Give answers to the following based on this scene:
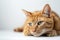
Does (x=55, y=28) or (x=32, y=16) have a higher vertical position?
(x=32, y=16)

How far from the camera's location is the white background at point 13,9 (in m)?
1.88

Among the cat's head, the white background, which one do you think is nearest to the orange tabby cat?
the cat's head

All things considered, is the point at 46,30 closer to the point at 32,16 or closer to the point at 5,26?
the point at 32,16

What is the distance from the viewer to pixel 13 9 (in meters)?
1.89

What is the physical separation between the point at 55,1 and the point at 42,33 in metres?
0.63

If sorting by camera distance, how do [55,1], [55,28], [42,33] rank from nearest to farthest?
1. [42,33]
2. [55,28]
3. [55,1]

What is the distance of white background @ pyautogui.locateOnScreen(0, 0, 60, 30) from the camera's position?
188 cm

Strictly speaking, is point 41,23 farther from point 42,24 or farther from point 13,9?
point 13,9

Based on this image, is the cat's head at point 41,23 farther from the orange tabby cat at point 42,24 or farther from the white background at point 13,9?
the white background at point 13,9

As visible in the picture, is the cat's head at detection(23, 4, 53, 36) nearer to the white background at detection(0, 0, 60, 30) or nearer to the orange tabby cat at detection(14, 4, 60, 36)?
the orange tabby cat at detection(14, 4, 60, 36)

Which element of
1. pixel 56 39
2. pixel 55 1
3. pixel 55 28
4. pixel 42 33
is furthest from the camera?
pixel 55 1

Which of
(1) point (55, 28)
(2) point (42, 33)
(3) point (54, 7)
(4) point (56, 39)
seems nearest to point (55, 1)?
(3) point (54, 7)

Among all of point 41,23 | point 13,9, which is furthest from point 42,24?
point 13,9

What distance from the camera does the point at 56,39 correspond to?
1201 millimetres
